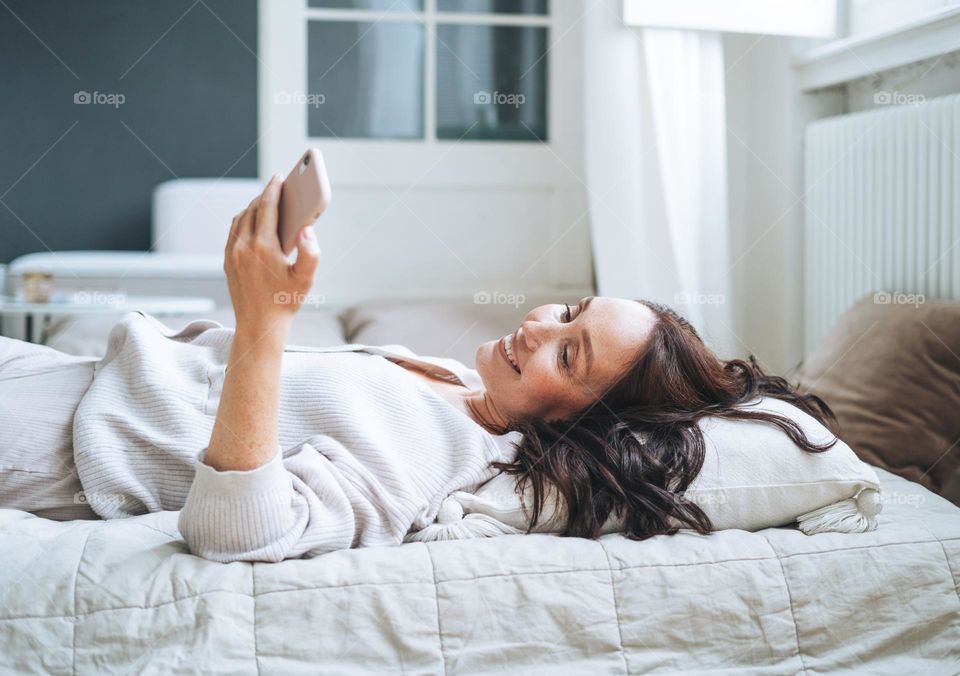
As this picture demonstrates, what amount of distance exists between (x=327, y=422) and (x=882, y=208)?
1.62 metres

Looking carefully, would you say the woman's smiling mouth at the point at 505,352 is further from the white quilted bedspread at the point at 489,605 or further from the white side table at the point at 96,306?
the white side table at the point at 96,306

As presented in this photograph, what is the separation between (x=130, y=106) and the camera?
3789mm

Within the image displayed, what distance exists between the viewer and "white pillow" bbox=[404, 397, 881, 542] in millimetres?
1229

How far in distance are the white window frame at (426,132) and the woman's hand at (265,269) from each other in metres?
2.63

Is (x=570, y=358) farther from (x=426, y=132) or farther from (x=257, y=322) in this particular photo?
(x=426, y=132)

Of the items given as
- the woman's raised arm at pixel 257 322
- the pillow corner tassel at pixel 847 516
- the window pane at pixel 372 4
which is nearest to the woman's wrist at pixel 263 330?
the woman's raised arm at pixel 257 322

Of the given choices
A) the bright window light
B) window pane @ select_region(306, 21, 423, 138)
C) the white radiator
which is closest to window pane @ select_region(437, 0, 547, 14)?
window pane @ select_region(306, 21, 423, 138)

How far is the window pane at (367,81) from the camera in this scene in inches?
142

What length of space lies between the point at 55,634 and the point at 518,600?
1.60 feet

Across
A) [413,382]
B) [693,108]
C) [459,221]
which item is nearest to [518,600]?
[413,382]

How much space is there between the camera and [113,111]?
3801 millimetres

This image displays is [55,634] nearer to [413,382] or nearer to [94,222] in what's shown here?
[413,382]

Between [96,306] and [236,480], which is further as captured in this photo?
[96,306]

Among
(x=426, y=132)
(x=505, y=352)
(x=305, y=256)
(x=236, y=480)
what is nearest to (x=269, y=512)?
(x=236, y=480)
